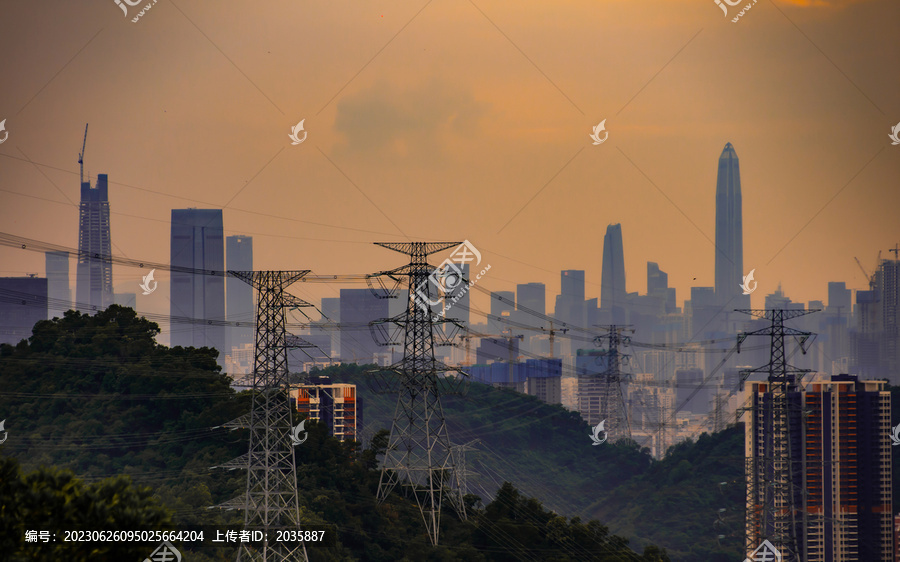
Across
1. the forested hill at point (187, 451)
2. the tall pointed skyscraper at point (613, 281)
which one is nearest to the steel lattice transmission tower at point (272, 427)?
the forested hill at point (187, 451)

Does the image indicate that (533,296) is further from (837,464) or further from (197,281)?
(837,464)

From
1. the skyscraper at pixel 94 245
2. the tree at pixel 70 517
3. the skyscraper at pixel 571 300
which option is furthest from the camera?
the skyscraper at pixel 571 300

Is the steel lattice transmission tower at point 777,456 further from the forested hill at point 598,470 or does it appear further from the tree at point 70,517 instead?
the tree at point 70,517

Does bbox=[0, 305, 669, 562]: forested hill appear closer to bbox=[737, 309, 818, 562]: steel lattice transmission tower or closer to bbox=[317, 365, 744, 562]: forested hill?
bbox=[737, 309, 818, 562]: steel lattice transmission tower

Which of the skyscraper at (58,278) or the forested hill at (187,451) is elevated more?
the skyscraper at (58,278)

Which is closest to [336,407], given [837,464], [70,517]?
[837,464]

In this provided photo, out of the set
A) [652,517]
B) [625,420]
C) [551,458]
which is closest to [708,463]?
[652,517]
